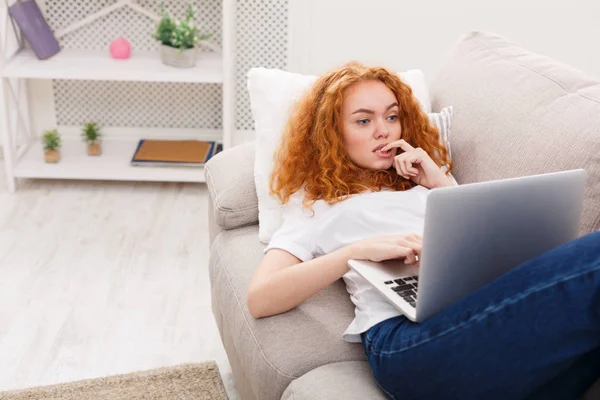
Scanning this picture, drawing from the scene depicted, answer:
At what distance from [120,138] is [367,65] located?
5.97 feet

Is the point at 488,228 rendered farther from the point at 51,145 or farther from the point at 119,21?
the point at 119,21

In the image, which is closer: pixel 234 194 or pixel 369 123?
pixel 369 123

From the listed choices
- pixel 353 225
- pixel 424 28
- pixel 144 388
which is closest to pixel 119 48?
pixel 424 28

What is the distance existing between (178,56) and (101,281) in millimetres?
924

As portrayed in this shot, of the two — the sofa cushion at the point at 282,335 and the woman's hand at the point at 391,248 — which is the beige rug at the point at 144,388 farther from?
the woman's hand at the point at 391,248

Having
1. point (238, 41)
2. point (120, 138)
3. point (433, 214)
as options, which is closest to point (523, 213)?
point (433, 214)

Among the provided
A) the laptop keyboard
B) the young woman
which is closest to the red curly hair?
the young woman

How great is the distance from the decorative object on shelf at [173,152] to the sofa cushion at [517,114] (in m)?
1.33

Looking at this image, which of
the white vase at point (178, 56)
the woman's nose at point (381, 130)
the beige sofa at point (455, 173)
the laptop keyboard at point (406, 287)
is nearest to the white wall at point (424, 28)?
the white vase at point (178, 56)

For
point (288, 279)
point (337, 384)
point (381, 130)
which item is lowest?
point (337, 384)

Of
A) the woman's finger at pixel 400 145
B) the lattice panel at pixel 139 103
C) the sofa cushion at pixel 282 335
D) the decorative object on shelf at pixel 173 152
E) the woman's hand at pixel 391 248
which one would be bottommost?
the decorative object on shelf at pixel 173 152

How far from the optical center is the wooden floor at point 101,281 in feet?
6.34

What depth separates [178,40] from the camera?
2.74 metres

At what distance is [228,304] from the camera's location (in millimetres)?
1546
